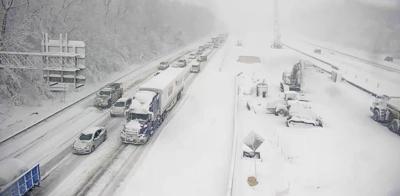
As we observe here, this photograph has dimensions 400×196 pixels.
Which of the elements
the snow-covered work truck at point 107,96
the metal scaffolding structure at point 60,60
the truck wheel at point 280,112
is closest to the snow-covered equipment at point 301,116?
the truck wheel at point 280,112

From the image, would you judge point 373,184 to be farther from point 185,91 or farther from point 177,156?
point 185,91

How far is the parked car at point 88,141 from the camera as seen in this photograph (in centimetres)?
2466

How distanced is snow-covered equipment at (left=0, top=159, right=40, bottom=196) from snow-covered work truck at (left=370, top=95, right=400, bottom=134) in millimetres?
30347

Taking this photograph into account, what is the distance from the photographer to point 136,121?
1067 inches

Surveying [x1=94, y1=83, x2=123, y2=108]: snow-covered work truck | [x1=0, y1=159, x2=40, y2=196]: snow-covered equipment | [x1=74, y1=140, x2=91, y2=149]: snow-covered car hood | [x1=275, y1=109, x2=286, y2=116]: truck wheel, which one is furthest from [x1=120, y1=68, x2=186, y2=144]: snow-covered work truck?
[x1=275, y1=109, x2=286, y2=116]: truck wheel

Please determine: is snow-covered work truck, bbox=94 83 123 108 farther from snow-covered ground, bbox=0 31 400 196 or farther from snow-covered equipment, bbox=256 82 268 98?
snow-covered equipment, bbox=256 82 268 98

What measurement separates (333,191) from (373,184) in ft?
9.64

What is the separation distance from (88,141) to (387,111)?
1114 inches

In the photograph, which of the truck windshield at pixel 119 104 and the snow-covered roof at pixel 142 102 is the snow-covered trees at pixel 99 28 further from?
the snow-covered roof at pixel 142 102

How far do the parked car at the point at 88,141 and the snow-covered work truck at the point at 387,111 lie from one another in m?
26.5

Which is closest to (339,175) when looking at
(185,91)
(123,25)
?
(185,91)

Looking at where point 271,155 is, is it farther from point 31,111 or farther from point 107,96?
point 31,111

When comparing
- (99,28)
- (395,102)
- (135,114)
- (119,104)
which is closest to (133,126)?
(135,114)

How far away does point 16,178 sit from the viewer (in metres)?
17.5
